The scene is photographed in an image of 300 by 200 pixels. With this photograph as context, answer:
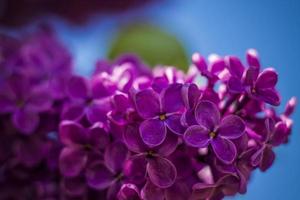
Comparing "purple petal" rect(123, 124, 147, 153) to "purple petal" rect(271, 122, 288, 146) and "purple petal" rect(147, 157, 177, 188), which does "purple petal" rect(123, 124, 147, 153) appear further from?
"purple petal" rect(271, 122, 288, 146)

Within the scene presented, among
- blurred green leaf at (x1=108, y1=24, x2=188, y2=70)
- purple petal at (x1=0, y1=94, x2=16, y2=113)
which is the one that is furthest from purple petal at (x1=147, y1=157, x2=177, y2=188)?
blurred green leaf at (x1=108, y1=24, x2=188, y2=70)

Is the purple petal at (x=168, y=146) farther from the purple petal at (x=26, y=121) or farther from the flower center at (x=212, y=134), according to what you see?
the purple petal at (x=26, y=121)

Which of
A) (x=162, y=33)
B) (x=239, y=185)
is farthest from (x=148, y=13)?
(x=239, y=185)

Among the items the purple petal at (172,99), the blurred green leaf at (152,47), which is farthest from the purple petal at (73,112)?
the blurred green leaf at (152,47)

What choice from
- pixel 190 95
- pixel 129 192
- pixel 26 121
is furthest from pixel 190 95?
pixel 26 121

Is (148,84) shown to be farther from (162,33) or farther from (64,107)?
(162,33)

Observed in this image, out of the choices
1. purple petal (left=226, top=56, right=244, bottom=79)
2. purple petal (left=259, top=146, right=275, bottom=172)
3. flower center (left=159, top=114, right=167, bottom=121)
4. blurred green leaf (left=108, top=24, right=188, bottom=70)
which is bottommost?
blurred green leaf (left=108, top=24, right=188, bottom=70)

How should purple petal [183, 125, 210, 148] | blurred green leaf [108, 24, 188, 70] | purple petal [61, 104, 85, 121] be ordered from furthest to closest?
blurred green leaf [108, 24, 188, 70] → purple petal [61, 104, 85, 121] → purple petal [183, 125, 210, 148]

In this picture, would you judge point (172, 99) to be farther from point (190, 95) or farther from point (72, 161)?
point (72, 161)
